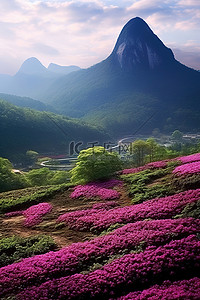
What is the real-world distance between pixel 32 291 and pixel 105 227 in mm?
5635

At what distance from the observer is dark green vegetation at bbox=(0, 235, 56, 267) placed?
12.9 m

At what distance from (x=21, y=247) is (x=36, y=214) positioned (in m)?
5.49

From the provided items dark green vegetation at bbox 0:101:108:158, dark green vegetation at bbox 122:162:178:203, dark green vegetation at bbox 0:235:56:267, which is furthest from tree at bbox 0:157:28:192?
dark green vegetation at bbox 0:101:108:158

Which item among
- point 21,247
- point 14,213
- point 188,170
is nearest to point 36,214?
point 14,213

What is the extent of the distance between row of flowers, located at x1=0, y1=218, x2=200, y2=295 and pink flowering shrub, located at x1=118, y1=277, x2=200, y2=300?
2.31m

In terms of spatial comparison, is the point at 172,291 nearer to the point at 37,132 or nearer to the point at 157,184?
the point at 157,184

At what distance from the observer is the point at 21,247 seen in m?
13.6

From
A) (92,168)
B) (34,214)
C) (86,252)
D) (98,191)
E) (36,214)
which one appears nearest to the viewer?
(86,252)

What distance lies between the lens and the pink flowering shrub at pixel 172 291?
8.11 metres

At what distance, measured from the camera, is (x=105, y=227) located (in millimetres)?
14586

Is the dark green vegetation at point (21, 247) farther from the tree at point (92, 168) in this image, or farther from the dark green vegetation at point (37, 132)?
the dark green vegetation at point (37, 132)

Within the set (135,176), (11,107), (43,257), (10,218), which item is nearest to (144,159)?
(135,176)

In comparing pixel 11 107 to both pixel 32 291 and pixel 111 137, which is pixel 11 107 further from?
pixel 32 291

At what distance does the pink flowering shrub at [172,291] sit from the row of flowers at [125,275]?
1.43 feet
